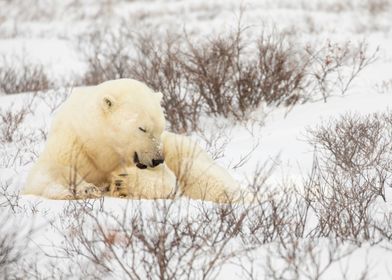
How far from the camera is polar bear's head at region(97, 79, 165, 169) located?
9.58ft

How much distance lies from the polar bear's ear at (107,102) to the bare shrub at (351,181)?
106 centimetres

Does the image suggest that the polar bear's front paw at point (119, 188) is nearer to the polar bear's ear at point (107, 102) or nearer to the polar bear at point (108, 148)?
the polar bear at point (108, 148)

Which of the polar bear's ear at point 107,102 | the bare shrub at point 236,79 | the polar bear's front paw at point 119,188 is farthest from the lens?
the bare shrub at point 236,79

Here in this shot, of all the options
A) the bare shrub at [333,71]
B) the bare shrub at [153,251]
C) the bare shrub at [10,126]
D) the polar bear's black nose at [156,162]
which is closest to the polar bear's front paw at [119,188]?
the polar bear's black nose at [156,162]

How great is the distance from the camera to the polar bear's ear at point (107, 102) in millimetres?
2912

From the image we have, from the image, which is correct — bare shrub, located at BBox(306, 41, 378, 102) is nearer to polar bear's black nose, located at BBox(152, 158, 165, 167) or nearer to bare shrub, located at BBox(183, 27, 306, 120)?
bare shrub, located at BBox(183, 27, 306, 120)

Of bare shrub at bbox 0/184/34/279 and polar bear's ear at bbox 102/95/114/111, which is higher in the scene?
polar bear's ear at bbox 102/95/114/111

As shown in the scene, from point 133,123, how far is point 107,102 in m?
0.17

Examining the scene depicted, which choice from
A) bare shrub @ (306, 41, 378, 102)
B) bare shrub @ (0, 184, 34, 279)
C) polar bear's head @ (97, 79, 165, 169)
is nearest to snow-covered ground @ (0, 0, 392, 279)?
bare shrub @ (0, 184, 34, 279)

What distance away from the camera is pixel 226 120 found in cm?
612

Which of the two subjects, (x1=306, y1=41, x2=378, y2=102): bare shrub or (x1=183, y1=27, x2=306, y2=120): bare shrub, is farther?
(x1=306, y1=41, x2=378, y2=102): bare shrub

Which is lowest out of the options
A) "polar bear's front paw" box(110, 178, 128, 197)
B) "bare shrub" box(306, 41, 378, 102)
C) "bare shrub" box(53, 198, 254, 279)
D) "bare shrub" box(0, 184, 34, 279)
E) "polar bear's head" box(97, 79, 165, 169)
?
"bare shrub" box(0, 184, 34, 279)

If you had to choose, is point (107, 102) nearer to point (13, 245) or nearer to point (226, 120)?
point (13, 245)

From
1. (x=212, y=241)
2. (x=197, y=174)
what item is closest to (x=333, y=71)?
(x=197, y=174)
